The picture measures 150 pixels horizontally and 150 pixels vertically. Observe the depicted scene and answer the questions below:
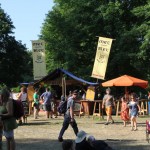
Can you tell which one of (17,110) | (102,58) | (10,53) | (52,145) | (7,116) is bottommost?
(52,145)

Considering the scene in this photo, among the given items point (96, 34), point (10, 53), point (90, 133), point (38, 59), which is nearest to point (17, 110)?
point (90, 133)

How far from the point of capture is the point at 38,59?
24219 millimetres

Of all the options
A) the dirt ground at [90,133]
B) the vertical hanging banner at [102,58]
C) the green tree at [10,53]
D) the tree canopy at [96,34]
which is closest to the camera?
the dirt ground at [90,133]

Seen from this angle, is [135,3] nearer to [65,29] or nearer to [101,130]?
[65,29]

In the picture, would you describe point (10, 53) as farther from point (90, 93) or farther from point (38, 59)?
point (38, 59)

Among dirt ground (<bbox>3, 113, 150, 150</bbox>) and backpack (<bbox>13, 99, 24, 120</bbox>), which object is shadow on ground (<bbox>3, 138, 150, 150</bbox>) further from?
backpack (<bbox>13, 99, 24, 120</bbox>)

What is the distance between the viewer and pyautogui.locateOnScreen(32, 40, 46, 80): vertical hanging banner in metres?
24.0

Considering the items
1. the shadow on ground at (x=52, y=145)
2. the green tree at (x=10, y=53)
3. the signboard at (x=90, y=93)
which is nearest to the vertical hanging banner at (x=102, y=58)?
the signboard at (x=90, y=93)

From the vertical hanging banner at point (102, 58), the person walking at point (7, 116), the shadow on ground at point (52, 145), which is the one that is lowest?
the shadow on ground at point (52, 145)

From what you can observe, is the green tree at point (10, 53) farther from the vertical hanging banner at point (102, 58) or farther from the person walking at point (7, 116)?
the person walking at point (7, 116)

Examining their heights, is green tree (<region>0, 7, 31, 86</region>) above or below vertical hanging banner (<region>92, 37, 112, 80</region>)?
above

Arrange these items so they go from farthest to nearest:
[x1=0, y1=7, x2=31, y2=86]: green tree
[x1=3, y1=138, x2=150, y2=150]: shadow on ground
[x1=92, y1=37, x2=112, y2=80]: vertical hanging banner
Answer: [x1=0, y1=7, x2=31, y2=86]: green tree → [x1=92, y1=37, x2=112, y2=80]: vertical hanging banner → [x1=3, y1=138, x2=150, y2=150]: shadow on ground

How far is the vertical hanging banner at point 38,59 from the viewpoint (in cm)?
2405

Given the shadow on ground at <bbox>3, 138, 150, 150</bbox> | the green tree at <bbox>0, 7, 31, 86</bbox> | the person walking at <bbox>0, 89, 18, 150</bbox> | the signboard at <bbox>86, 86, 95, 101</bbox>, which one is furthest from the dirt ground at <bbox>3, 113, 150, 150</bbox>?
the green tree at <bbox>0, 7, 31, 86</bbox>
